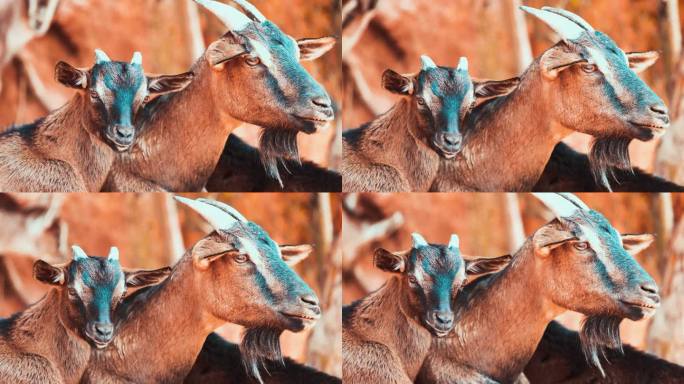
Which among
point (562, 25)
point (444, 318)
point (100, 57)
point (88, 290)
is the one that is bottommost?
point (88, 290)

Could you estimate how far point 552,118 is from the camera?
171 inches

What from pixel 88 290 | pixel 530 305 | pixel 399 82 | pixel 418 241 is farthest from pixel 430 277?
pixel 88 290

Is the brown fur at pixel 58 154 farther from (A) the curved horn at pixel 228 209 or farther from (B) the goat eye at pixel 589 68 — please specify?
(B) the goat eye at pixel 589 68

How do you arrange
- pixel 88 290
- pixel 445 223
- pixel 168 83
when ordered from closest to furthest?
pixel 88 290, pixel 168 83, pixel 445 223

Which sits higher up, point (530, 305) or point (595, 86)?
point (595, 86)

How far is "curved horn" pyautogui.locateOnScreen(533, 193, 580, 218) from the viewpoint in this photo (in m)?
4.32

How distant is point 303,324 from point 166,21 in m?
1.25

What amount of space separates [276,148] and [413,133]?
528 mm

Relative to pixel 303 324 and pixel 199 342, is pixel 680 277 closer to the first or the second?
pixel 303 324

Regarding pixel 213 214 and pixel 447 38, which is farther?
pixel 447 38

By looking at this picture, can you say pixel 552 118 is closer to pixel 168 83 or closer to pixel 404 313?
pixel 404 313

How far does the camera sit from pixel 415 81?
4332 mm

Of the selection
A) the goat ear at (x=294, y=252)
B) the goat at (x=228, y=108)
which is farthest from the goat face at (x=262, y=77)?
the goat ear at (x=294, y=252)

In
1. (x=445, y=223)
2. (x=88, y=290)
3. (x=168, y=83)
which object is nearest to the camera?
(x=88, y=290)
